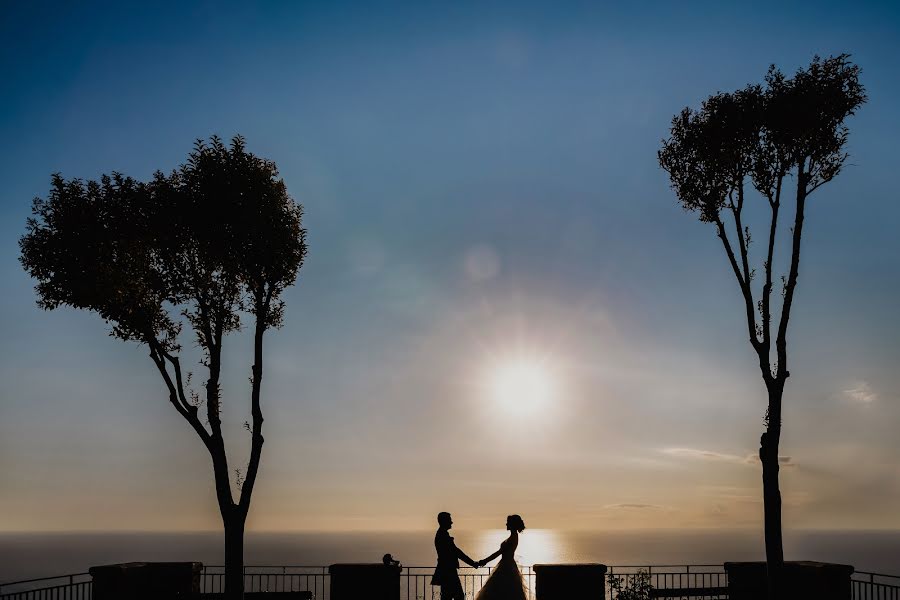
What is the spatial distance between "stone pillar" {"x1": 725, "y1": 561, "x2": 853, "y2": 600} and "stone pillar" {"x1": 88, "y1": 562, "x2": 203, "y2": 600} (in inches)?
515

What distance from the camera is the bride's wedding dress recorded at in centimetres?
1455

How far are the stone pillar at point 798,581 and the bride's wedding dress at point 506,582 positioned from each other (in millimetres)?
7030

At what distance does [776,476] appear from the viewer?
18438 mm

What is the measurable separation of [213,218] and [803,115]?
14.9 metres

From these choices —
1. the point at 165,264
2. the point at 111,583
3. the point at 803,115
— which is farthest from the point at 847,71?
the point at 111,583

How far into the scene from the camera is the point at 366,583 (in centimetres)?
1998

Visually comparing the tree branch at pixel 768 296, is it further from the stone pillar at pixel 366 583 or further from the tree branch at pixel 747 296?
the stone pillar at pixel 366 583

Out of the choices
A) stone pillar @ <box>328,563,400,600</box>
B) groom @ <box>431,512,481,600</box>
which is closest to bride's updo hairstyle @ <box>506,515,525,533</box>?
groom @ <box>431,512,481,600</box>

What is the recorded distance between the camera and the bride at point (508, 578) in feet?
47.8

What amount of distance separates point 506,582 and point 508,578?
0.08m

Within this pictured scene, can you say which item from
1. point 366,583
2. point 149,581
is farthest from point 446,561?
point 149,581

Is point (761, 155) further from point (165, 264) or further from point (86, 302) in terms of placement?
point (86, 302)

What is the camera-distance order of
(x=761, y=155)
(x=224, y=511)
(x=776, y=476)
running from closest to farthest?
(x=776, y=476), (x=761, y=155), (x=224, y=511)

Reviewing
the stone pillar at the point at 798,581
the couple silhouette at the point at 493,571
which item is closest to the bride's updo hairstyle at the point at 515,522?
the couple silhouette at the point at 493,571
